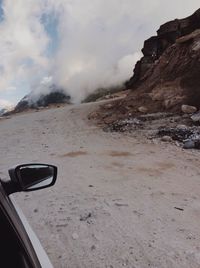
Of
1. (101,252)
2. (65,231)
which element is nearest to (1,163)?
(65,231)

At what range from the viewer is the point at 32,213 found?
4.69m

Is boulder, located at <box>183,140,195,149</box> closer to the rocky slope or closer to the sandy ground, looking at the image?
the sandy ground

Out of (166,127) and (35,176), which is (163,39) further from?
(35,176)

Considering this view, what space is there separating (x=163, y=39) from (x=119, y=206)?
20943mm

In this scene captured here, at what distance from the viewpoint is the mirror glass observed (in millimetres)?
1690

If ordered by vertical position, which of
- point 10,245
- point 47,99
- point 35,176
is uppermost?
point 35,176

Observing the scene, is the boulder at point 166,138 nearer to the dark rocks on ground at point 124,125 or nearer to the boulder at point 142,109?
the dark rocks on ground at point 124,125

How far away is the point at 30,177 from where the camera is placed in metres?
1.76

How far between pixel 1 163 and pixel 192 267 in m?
5.96

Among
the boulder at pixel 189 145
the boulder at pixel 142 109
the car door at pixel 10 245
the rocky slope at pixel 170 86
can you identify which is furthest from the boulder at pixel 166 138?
the car door at pixel 10 245

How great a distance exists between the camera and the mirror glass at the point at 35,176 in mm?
1690

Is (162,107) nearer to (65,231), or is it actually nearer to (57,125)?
(57,125)

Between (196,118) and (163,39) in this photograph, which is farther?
(163,39)

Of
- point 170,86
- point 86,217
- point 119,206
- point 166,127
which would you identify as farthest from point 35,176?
point 170,86
